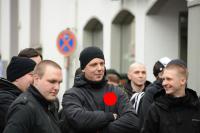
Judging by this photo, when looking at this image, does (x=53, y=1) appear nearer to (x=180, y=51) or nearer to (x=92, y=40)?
(x=92, y=40)

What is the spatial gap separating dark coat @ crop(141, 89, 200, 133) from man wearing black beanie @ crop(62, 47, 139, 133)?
22cm

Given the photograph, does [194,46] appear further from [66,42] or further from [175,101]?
[66,42]

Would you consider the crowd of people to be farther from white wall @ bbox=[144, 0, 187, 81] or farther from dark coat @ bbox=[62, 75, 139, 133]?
white wall @ bbox=[144, 0, 187, 81]

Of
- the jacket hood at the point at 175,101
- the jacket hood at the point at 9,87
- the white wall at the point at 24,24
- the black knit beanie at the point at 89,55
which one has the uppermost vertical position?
the white wall at the point at 24,24

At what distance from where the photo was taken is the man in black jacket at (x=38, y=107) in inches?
186

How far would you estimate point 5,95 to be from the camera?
18.6ft

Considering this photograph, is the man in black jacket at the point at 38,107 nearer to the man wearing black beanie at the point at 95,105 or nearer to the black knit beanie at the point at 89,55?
the man wearing black beanie at the point at 95,105

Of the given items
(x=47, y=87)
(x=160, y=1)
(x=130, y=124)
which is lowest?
(x=130, y=124)

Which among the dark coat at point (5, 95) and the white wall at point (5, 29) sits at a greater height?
the white wall at point (5, 29)

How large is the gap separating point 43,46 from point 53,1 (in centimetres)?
181

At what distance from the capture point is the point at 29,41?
23109 mm

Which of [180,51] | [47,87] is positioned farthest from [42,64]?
[180,51]

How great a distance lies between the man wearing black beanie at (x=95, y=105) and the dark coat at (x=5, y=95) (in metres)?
0.53

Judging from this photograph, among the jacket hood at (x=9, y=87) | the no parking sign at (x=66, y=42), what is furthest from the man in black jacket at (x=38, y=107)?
the no parking sign at (x=66, y=42)
